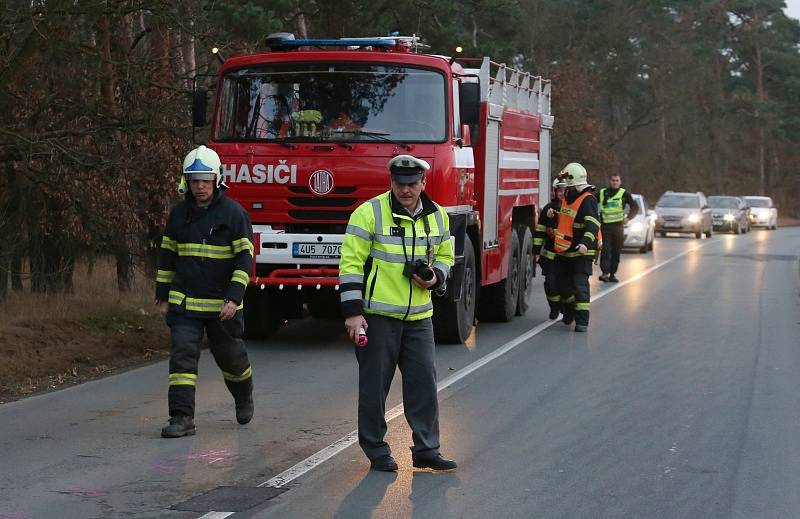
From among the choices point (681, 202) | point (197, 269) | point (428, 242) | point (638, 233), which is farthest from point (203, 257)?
point (681, 202)

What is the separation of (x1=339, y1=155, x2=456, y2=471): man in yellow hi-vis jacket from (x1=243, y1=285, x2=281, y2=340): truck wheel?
21.1 ft

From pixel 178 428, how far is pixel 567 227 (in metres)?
7.96

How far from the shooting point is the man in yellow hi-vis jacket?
7.90m

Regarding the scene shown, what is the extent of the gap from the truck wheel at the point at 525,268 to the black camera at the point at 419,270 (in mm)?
9736

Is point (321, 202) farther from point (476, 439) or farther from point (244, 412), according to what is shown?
point (476, 439)

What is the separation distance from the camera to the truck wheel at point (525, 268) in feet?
58.3

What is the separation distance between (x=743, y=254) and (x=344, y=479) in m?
29.9

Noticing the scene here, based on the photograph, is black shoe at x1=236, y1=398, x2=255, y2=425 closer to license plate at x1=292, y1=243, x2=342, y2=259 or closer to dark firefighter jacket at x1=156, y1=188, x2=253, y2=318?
dark firefighter jacket at x1=156, y1=188, x2=253, y2=318

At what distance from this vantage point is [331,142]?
13484 mm

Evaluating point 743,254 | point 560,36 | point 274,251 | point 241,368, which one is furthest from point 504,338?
point 560,36

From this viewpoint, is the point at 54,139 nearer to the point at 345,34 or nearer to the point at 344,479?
the point at 344,479

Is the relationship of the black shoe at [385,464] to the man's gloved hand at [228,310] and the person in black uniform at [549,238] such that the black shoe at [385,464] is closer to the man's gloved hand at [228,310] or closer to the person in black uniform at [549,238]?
the man's gloved hand at [228,310]

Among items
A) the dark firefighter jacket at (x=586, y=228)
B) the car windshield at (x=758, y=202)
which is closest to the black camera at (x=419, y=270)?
the dark firefighter jacket at (x=586, y=228)

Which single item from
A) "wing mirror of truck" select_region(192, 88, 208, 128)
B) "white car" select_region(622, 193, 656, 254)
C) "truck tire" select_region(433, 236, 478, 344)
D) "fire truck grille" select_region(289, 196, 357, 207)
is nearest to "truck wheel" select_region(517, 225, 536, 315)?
"truck tire" select_region(433, 236, 478, 344)
